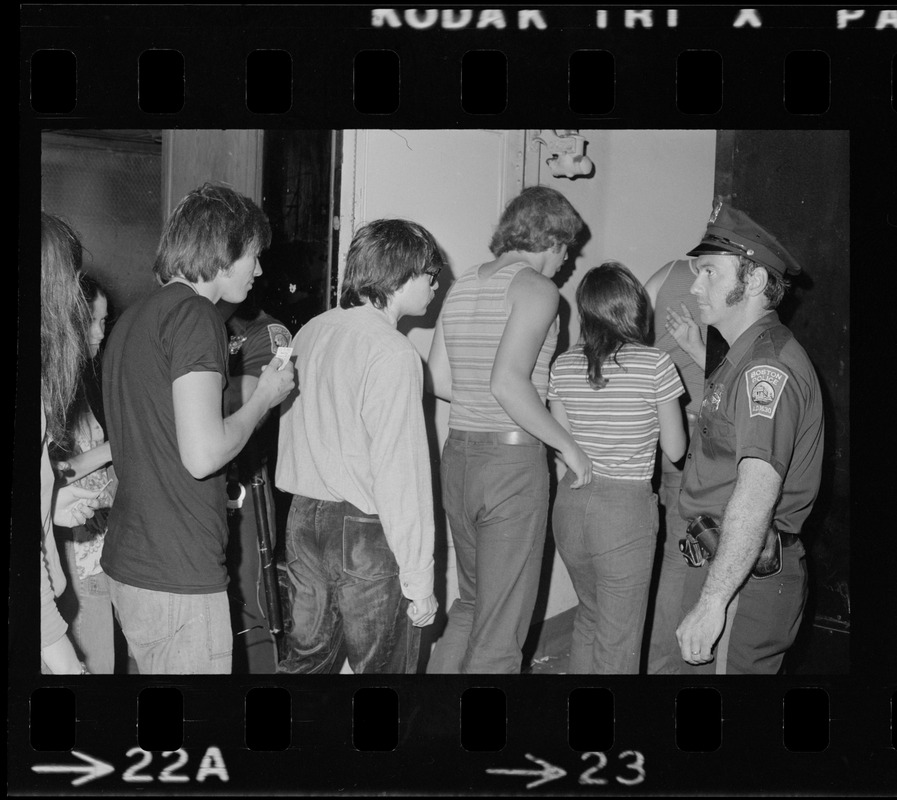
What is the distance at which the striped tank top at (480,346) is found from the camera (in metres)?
2.86

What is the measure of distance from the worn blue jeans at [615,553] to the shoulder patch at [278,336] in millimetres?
968

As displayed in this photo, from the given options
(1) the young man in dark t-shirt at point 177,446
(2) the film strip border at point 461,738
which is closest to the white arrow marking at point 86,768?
(2) the film strip border at point 461,738

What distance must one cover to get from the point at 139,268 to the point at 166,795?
5.83 feet

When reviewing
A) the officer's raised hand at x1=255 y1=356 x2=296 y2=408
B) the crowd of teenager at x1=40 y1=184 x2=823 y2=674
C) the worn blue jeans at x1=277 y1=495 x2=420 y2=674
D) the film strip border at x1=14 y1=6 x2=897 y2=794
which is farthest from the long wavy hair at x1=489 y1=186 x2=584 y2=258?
the worn blue jeans at x1=277 y1=495 x2=420 y2=674

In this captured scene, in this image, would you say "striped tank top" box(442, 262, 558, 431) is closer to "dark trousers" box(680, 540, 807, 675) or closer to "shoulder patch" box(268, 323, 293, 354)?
"shoulder patch" box(268, 323, 293, 354)

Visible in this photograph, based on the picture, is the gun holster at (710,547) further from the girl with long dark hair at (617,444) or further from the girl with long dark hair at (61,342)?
the girl with long dark hair at (61,342)

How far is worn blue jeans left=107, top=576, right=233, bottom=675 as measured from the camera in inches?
87.9

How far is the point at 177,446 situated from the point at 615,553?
4.45 feet

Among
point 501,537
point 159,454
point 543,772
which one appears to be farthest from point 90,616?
point 543,772

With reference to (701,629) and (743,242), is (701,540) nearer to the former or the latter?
(701,629)

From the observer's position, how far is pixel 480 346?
2885 millimetres

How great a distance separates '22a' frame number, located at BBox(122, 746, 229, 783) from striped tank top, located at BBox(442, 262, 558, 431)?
1187mm
